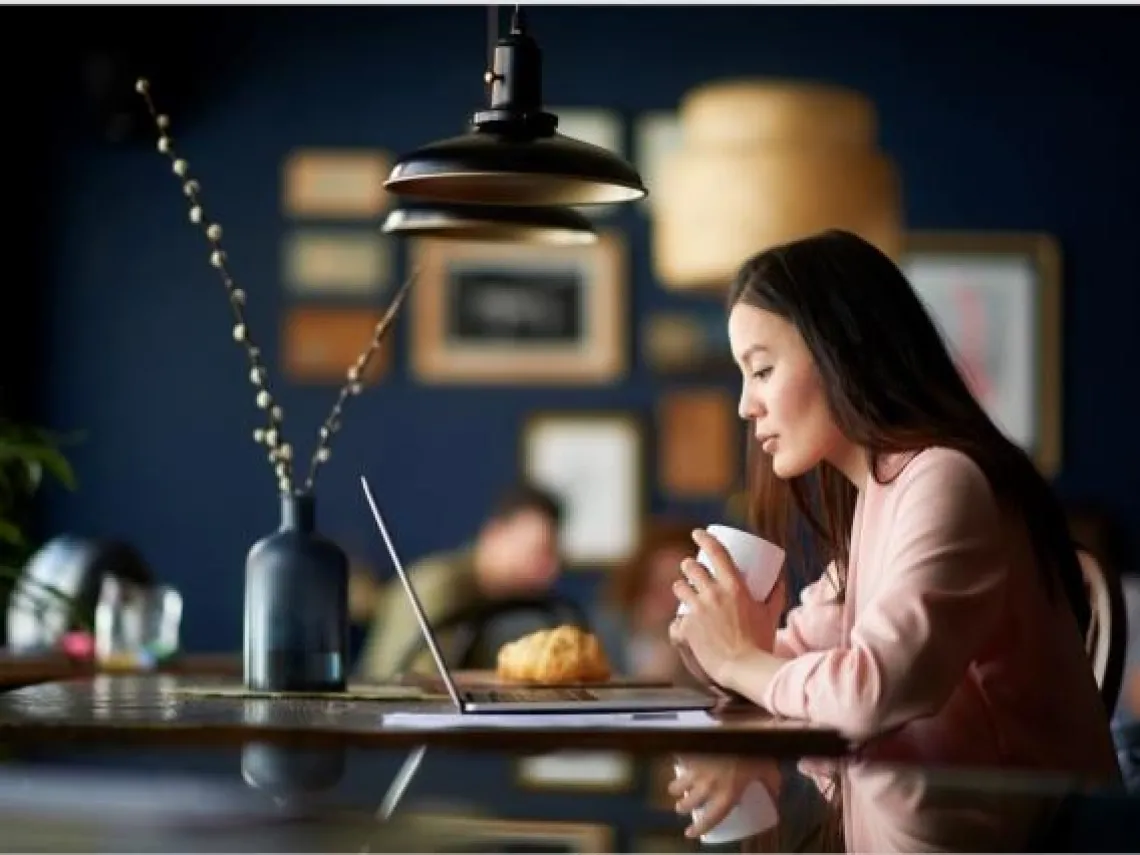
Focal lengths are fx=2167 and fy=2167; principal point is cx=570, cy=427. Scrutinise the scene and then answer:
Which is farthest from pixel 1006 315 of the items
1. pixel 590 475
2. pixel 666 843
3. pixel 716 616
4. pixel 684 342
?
pixel 666 843

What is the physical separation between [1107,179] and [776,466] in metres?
4.94

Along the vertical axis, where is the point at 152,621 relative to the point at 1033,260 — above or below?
below

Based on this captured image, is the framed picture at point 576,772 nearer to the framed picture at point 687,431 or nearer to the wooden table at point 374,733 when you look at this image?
the wooden table at point 374,733

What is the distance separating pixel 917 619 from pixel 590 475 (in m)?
4.86

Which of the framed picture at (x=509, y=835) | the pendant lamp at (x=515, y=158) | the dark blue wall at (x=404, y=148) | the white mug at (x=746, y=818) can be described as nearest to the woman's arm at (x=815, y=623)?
the pendant lamp at (x=515, y=158)

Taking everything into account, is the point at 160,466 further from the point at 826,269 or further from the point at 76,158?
the point at 826,269

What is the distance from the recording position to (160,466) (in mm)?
6703

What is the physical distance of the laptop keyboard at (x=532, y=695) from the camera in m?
2.23

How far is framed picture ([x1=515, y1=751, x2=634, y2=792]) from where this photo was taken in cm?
145

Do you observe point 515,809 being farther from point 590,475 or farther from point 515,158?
point 590,475

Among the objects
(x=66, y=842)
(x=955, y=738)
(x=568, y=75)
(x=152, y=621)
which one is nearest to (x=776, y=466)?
(x=955, y=738)

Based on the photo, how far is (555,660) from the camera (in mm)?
2557

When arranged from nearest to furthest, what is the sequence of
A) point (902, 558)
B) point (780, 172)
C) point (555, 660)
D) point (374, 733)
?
point (374, 733)
point (902, 558)
point (555, 660)
point (780, 172)

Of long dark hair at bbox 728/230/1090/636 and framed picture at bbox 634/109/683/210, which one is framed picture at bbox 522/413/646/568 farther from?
long dark hair at bbox 728/230/1090/636
